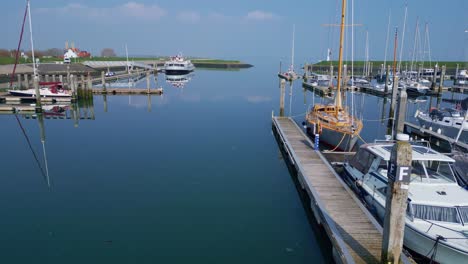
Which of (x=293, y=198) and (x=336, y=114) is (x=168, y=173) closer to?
(x=293, y=198)

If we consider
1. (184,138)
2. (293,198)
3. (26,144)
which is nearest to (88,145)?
(26,144)

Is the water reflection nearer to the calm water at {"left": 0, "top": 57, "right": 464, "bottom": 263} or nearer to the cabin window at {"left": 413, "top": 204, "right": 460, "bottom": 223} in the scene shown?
the calm water at {"left": 0, "top": 57, "right": 464, "bottom": 263}

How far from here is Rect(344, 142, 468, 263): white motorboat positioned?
30.9 feet

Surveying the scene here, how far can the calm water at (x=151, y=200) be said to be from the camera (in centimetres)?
1171

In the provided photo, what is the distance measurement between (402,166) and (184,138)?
67.3 feet

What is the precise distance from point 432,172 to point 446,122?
14862 millimetres

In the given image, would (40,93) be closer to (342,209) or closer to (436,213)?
(342,209)

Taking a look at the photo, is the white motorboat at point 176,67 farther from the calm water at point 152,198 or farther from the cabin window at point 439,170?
the cabin window at point 439,170

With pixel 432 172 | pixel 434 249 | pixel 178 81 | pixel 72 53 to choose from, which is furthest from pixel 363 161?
pixel 72 53

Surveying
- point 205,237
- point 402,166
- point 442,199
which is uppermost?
point 402,166

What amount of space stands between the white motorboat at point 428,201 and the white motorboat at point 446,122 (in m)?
12.5

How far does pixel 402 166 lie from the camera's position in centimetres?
820

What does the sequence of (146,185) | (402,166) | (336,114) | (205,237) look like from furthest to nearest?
1. (336,114)
2. (146,185)
3. (205,237)
4. (402,166)

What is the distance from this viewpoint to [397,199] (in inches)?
330
